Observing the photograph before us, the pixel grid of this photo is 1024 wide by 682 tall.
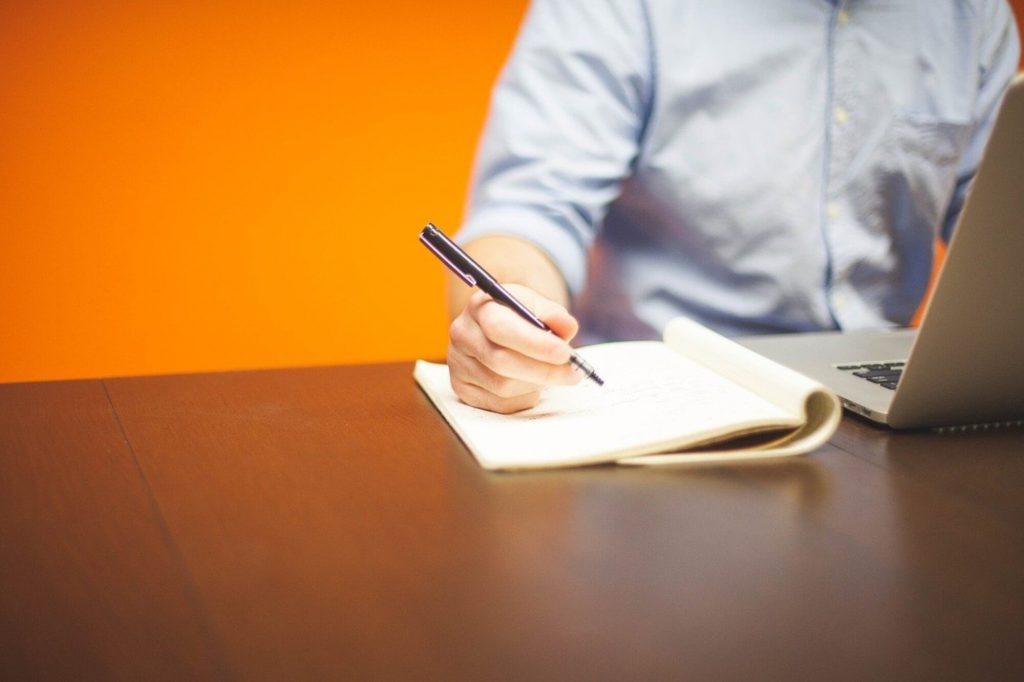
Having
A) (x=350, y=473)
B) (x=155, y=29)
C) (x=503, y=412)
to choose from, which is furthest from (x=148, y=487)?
(x=155, y=29)

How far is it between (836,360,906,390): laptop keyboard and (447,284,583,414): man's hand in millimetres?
242

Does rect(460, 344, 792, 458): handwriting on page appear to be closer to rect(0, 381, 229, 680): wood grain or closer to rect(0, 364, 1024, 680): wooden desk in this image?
rect(0, 364, 1024, 680): wooden desk

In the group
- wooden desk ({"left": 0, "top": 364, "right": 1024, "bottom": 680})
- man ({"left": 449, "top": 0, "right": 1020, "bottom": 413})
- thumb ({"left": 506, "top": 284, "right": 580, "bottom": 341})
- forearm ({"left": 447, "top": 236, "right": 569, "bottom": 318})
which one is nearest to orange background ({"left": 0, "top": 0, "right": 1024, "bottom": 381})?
man ({"left": 449, "top": 0, "right": 1020, "bottom": 413})

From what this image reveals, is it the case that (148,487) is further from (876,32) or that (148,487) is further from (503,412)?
(876,32)

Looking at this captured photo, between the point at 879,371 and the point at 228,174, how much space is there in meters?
1.60

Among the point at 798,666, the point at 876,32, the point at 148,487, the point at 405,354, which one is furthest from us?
the point at 405,354

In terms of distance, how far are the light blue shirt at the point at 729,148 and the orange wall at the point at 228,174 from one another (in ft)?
3.33

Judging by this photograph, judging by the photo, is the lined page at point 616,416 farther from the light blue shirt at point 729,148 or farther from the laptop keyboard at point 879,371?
the light blue shirt at point 729,148

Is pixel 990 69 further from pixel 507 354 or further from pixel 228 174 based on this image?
pixel 228 174

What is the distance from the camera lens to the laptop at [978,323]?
490mm

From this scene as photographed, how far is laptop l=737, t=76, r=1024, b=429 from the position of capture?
1.61 ft

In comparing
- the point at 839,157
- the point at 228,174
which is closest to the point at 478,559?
the point at 839,157

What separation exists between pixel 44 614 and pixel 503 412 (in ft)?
1.06

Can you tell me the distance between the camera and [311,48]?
198 cm
